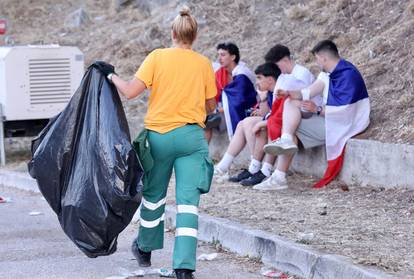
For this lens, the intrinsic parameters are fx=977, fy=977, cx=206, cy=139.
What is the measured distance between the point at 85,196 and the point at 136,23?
415 inches

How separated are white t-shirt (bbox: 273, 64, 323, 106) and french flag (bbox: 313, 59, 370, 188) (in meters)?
0.29

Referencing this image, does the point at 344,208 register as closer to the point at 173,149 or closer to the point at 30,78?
the point at 173,149

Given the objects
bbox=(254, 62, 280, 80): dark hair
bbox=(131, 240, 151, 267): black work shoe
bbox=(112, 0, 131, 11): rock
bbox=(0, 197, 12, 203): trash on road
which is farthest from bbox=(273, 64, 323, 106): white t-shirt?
bbox=(112, 0, 131, 11): rock

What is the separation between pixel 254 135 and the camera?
1010 cm

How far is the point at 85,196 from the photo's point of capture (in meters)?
6.25

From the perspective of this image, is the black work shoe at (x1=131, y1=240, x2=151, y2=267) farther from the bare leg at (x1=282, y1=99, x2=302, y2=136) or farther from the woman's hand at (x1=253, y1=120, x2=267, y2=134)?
the woman's hand at (x1=253, y1=120, x2=267, y2=134)

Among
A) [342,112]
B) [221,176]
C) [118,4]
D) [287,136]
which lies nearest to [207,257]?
[287,136]

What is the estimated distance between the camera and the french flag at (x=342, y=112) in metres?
9.29

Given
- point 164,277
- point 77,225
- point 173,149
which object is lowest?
point 164,277

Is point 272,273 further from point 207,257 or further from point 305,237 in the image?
point 207,257

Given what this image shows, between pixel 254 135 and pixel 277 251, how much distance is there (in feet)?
11.0

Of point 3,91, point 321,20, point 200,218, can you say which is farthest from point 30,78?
point 200,218

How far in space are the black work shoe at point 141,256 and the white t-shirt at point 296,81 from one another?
326cm

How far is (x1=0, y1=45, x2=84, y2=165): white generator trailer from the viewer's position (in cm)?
1234
